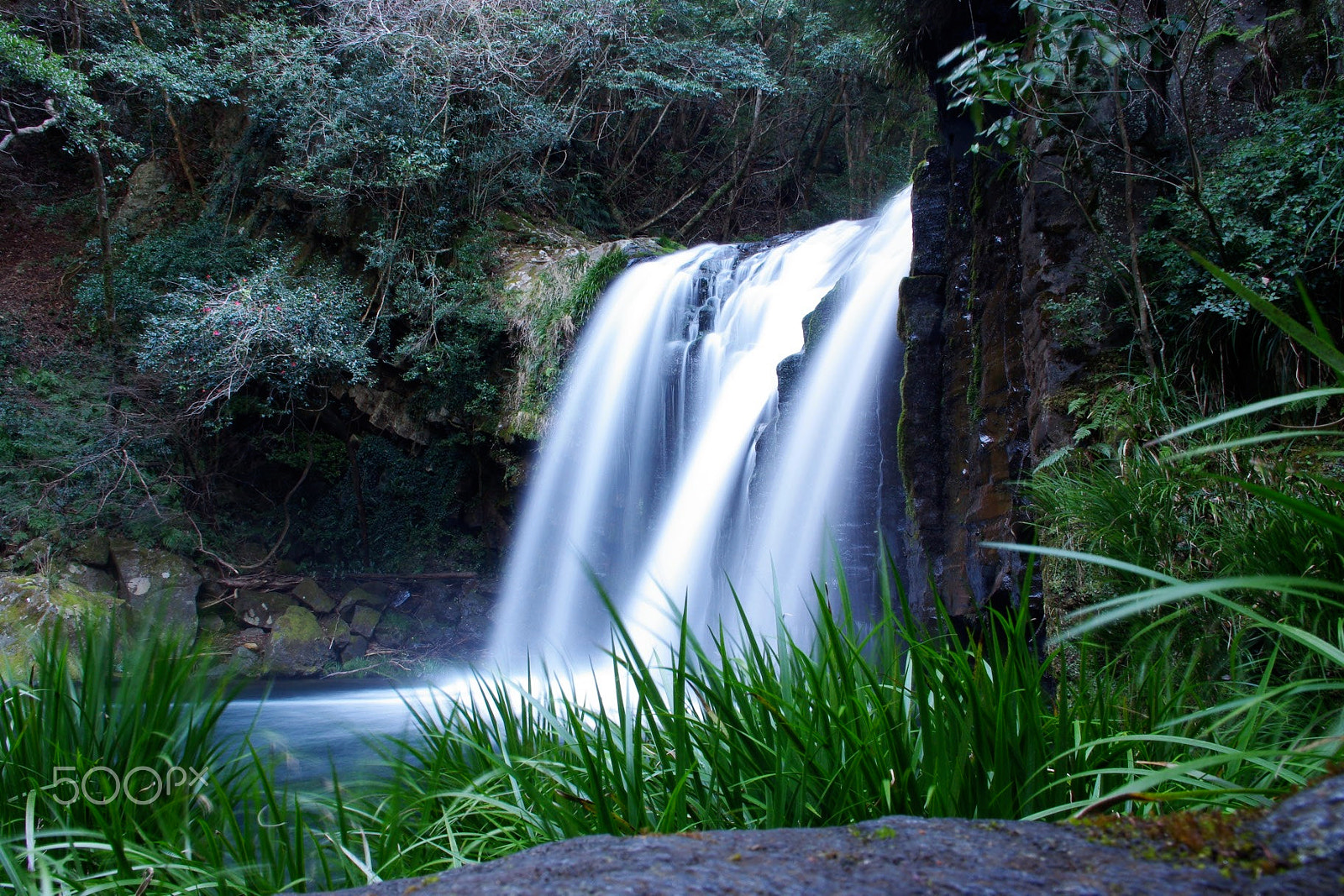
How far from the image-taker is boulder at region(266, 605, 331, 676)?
895 centimetres

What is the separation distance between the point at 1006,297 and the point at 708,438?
3057mm

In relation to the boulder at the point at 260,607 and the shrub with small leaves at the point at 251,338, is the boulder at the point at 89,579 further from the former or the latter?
the shrub with small leaves at the point at 251,338

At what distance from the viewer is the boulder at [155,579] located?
8617mm

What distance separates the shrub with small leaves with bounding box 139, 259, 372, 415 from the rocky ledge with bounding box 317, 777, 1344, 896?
29.5 ft

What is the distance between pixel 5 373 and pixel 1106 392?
11.9 metres

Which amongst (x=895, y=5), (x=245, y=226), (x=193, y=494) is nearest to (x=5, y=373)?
(x=193, y=494)

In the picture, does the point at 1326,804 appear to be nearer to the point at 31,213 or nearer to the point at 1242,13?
the point at 1242,13

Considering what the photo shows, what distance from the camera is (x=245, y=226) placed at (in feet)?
35.4

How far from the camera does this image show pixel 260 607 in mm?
9477

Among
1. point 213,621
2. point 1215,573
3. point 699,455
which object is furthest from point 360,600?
point 1215,573

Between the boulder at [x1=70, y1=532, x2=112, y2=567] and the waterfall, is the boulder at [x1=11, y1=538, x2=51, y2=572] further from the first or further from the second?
the waterfall

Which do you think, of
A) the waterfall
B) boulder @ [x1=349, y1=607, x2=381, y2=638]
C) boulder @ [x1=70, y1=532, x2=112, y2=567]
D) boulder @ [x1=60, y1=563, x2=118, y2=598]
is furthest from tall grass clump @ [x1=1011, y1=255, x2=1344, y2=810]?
boulder @ [x1=70, y1=532, x2=112, y2=567]

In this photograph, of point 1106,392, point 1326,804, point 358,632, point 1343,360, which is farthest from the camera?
point 358,632

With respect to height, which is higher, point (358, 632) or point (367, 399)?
point (367, 399)
